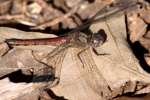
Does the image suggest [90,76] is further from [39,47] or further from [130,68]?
[39,47]

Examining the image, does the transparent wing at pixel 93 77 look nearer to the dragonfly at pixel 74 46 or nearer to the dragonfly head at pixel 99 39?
the dragonfly at pixel 74 46

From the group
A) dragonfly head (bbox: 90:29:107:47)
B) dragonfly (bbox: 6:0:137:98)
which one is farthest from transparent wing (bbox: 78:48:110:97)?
dragonfly head (bbox: 90:29:107:47)

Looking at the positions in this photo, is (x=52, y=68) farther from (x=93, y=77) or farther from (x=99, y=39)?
(x=99, y=39)

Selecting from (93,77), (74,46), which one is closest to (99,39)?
(74,46)

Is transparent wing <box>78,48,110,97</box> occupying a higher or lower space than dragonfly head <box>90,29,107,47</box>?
lower

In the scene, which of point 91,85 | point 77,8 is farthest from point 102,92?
point 77,8

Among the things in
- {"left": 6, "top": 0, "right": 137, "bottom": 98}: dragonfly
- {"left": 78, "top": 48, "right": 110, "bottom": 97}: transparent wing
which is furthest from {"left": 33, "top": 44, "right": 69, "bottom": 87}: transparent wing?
{"left": 78, "top": 48, "right": 110, "bottom": 97}: transparent wing

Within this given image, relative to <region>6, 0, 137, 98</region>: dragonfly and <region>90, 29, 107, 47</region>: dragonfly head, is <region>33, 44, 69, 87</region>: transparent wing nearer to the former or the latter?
<region>6, 0, 137, 98</region>: dragonfly

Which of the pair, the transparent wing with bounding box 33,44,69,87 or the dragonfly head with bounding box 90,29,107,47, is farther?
the dragonfly head with bounding box 90,29,107,47
